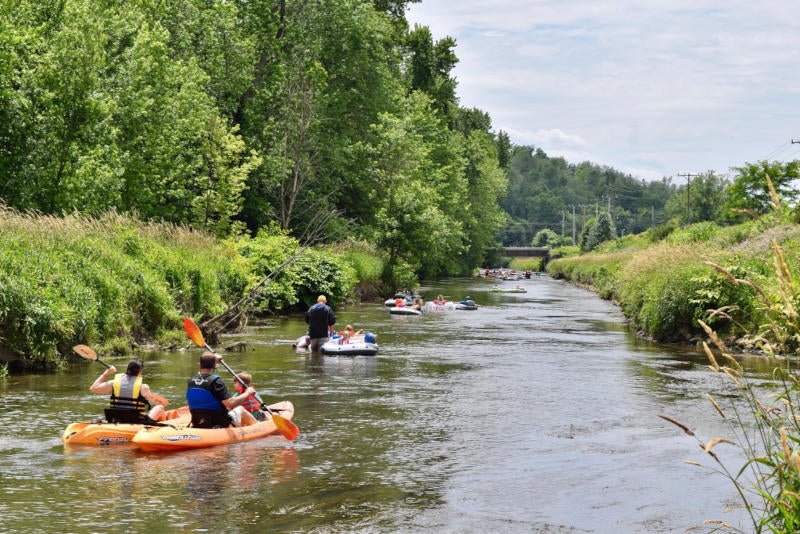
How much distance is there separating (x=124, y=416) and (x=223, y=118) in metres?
27.6

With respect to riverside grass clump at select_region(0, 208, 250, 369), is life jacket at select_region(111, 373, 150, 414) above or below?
below

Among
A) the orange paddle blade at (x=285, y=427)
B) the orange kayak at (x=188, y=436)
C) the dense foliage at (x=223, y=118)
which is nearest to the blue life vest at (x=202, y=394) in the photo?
the orange kayak at (x=188, y=436)

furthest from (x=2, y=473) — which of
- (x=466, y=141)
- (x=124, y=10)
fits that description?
(x=466, y=141)

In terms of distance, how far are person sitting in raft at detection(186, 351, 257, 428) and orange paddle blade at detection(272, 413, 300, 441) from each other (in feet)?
2.39

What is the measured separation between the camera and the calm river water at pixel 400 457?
27.7 feet

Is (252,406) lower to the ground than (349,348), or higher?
lower

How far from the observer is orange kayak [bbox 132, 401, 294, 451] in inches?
436

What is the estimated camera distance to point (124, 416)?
11641 mm

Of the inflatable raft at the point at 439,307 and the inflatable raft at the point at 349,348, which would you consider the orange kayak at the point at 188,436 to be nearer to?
the inflatable raft at the point at 349,348

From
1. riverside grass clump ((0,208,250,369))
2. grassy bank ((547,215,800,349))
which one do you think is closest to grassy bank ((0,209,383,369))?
riverside grass clump ((0,208,250,369))

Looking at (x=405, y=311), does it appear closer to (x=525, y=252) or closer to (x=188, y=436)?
(x=188, y=436)

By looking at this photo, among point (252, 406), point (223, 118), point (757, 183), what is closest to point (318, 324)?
point (252, 406)

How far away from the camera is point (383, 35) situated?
170 feet

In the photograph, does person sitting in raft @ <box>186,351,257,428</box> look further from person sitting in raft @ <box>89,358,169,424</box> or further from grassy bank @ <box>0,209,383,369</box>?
grassy bank @ <box>0,209,383,369</box>
